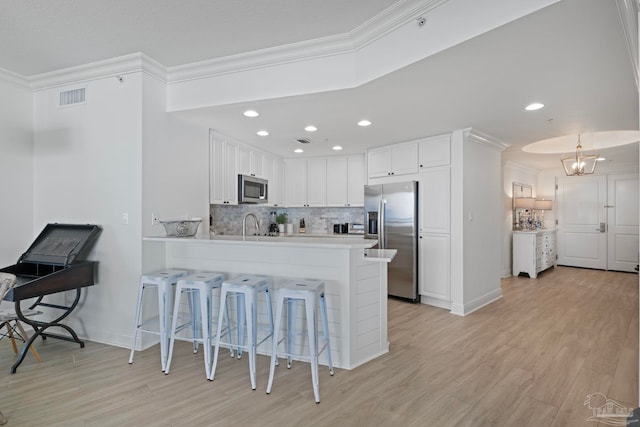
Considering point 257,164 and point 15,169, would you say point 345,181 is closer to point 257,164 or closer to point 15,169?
point 257,164

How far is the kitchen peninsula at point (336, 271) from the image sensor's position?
2721 millimetres

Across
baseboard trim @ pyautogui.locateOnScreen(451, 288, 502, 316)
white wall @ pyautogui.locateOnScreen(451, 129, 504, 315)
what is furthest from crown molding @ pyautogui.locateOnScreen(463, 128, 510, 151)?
baseboard trim @ pyautogui.locateOnScreen(451, 288, 502, 316)

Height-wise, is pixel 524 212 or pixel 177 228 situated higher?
pixel 524 212

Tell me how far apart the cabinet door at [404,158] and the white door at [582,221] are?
5457 millimetres

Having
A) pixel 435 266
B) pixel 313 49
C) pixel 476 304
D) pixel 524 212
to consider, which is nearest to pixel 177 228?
pixel 313 49

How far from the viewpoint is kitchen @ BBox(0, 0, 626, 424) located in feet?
10.2

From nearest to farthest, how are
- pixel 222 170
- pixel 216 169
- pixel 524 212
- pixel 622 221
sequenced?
pixel 216 169 < pixel 222 170 < pixel 622 221 < pixel 524 212

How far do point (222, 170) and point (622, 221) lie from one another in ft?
27.5

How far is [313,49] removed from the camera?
9.14ft

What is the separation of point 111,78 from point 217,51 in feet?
3.86

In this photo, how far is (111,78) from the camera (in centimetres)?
322

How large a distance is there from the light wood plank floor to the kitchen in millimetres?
698

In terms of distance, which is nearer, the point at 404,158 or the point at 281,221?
the point at 404,158

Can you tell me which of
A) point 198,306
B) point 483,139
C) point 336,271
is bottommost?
point 198,306
